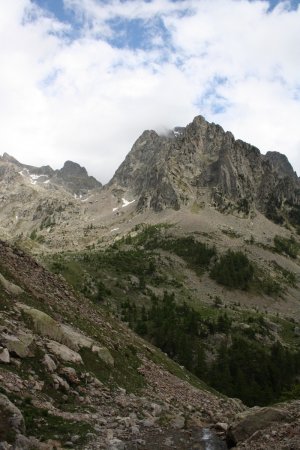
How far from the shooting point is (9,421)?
53.5 feet

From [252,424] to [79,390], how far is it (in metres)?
9.32

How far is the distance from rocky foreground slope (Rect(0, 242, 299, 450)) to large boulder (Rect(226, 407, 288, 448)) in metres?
0.05

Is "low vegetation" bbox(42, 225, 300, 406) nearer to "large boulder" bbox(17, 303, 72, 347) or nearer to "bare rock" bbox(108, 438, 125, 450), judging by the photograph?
"large boulder" bbox(17, 303, 72, 347)

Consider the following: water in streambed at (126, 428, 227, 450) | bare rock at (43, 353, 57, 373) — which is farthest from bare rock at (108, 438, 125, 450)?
bare rock at (43, 353, 57, 373)

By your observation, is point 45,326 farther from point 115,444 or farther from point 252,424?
point 252,424

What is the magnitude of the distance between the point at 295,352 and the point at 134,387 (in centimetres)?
11929

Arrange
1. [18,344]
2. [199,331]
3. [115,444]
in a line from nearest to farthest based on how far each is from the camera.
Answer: [115,444], [18,344], [199,331]

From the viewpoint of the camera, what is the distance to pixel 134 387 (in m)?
30.2

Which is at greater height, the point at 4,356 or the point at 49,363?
the point at 4,356

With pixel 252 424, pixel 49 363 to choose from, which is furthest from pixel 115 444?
pixel 252 424

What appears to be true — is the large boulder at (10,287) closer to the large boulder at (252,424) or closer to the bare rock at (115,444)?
the bare rock at (115,444)

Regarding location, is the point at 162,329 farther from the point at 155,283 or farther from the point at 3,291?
the point at 3,291

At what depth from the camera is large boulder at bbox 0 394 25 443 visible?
15767mm

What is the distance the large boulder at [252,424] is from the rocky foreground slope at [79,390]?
5 cm
